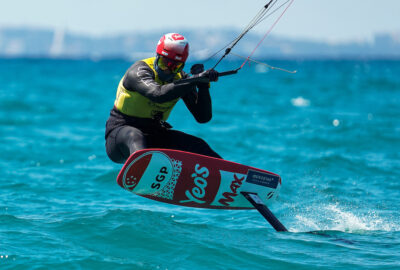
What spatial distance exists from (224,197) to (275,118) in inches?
597

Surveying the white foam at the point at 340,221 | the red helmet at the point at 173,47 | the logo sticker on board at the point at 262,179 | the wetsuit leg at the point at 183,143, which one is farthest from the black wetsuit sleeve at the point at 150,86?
the white foam at the point at 340,221

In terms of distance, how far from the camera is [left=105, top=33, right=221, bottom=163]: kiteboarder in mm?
5875

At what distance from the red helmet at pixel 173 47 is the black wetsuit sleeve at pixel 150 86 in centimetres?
28

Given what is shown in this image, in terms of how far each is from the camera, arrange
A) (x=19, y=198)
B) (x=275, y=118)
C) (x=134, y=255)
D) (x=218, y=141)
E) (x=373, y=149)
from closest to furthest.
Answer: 1. (x=134, y=255)
2. (x=19, y=198)
3. (x=373, y=149)
4. (x=218, y=141)
5. (x=275, y=118)

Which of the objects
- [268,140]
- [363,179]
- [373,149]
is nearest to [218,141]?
[268,140]

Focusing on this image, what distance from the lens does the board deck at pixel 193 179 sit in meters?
6.16

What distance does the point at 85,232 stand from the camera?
669 cm

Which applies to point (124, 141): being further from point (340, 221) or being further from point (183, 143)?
point (340, 221)

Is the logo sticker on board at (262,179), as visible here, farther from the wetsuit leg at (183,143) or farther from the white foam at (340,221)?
the white foam at (340,221)

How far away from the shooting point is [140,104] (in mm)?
6262

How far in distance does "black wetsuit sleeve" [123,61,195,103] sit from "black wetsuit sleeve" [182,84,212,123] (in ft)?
1.22

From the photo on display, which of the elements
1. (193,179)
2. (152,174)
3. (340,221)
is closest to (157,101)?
(152,174)

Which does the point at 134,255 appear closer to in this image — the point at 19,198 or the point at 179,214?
the point at 179,214

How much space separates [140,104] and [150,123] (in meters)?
0.29
